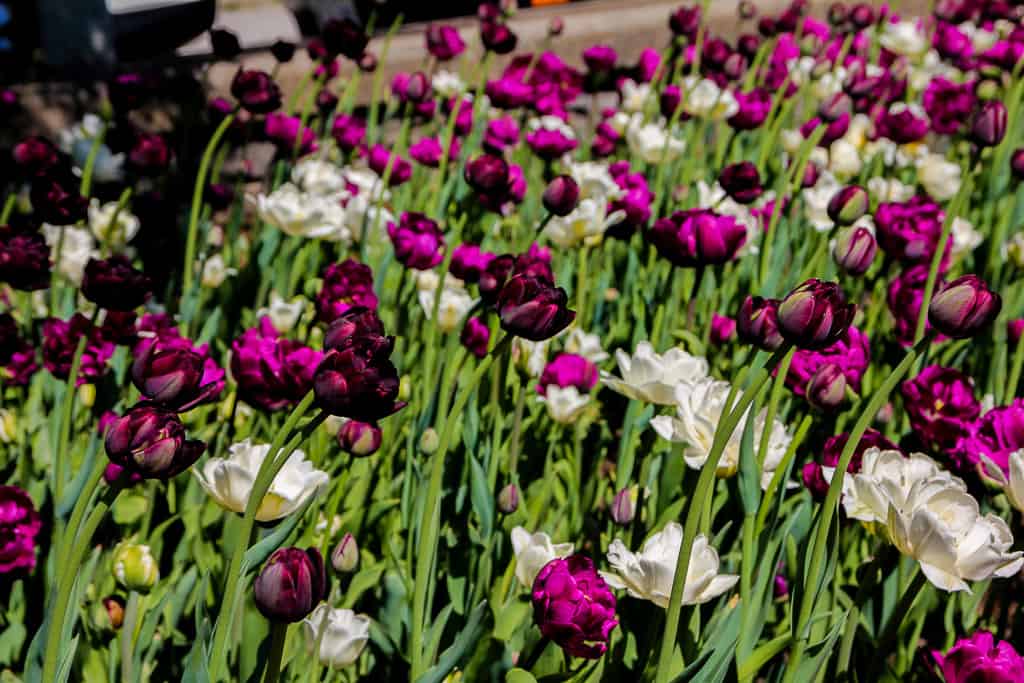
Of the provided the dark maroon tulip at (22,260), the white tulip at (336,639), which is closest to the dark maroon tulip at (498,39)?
the dark maroon tulip at (22,260)

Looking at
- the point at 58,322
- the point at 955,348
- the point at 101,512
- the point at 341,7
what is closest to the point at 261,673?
the point at 101,512

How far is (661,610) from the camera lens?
3.83 ft

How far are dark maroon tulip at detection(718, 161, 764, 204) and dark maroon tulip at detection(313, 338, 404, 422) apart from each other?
1243 mm

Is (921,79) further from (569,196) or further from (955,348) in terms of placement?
(569,196)

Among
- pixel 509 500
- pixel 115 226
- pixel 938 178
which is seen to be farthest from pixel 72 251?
pixel 938 178

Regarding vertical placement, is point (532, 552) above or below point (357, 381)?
below

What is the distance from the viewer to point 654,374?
56.3 inches

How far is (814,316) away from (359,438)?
0.59 metres

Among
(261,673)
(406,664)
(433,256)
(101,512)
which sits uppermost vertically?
(101,512)

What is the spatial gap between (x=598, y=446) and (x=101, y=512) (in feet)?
3.28

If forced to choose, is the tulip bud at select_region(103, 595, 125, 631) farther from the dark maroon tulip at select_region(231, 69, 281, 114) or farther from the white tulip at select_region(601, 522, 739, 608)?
the dark maroon tulip at select_region(231, 69, 281, 114)

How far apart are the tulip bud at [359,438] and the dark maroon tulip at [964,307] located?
644mm

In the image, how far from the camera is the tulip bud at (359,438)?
1.28m

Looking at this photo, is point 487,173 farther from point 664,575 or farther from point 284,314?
point 664,575
